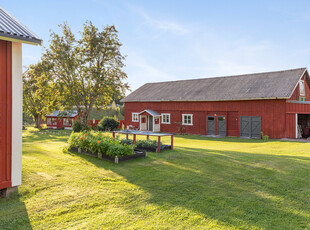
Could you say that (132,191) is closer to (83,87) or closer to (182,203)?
(182,203)

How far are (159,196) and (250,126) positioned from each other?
18.4m

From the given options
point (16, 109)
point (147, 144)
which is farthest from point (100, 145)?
point (16, 109)

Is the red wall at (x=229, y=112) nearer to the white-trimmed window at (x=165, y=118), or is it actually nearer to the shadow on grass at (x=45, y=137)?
the white-trimmed window at (x=165, y=118)

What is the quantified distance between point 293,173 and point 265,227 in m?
3.96

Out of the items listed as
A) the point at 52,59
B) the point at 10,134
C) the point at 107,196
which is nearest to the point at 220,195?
the point at 107,196

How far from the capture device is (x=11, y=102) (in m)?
5.14

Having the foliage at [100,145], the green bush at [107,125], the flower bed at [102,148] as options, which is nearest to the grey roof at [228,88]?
the green bush at [107,125]

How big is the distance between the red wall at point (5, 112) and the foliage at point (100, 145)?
3.76m

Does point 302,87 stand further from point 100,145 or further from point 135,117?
point 100,145

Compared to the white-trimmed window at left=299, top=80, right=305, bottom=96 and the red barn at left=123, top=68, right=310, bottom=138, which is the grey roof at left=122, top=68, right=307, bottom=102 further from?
the white-trimmed window at left=299, top=80, right=305, bottom=96

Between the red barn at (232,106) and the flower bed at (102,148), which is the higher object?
the red barn at (232,106)

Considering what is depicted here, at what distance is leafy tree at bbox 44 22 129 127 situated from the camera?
23.2 m

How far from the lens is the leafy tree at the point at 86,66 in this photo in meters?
23.2

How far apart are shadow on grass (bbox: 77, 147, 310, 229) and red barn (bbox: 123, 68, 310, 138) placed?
13028 mm
